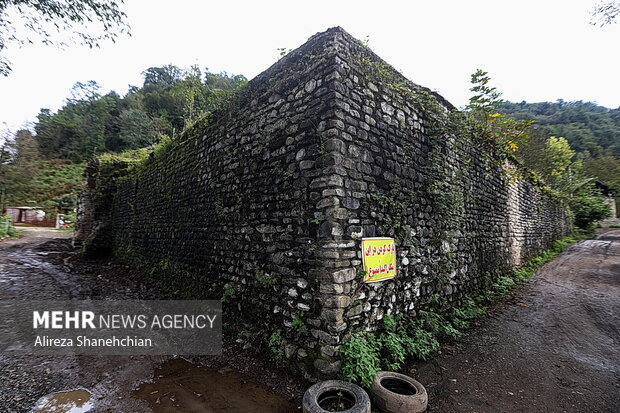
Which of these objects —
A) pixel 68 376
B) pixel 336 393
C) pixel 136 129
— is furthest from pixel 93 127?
pixel 336 393

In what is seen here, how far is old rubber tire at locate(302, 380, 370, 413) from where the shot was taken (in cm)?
260

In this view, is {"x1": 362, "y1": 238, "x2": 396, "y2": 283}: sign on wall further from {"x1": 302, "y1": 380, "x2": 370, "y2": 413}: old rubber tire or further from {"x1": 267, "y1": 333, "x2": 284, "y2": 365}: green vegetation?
{"x1": 267, "y1": 333, "x2": 284, "y2": 365}: green vegetation

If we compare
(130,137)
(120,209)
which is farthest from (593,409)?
(130,137)

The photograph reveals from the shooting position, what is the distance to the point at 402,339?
12.6ft

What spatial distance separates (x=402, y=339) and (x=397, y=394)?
1.10m

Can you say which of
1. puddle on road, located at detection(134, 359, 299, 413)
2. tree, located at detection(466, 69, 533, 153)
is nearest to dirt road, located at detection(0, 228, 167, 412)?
puddle on road, located at detection(134, 359, 299, 413)

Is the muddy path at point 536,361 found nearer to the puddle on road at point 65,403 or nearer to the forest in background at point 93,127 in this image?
the puddle on road at point 65,403

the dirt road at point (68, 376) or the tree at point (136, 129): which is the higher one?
the tree at point (136, 129)

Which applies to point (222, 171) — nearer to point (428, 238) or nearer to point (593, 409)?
point (428, 238)

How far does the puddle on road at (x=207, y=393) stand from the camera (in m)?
2.89

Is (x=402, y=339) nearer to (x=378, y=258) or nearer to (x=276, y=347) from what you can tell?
(x=378, y=258)

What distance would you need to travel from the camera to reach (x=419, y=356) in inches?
150

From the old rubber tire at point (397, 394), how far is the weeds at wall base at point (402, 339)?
115 millimetres

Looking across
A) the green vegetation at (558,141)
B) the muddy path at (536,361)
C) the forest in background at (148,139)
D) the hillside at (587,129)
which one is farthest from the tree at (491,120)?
the hillside at (587,129)
